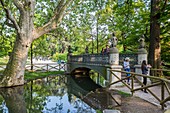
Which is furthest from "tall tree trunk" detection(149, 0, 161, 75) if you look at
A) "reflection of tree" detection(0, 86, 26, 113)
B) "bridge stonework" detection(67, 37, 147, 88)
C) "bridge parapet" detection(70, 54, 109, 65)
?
"reflection of tree" detection(0, 86, 26, 113)

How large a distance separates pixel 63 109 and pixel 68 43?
20.5m

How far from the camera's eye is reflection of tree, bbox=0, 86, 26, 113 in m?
9.44

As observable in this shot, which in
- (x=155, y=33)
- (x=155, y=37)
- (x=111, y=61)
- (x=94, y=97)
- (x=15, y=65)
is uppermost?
(x=155, y=33)

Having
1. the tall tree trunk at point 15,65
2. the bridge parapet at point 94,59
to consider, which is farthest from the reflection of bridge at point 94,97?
the tall tree trunk at point 15,65

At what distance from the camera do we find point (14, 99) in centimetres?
1139

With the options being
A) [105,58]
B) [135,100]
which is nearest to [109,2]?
[105,58]

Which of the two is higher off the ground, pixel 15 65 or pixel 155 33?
pixel 155 33

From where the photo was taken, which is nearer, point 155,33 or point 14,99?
point 14,99

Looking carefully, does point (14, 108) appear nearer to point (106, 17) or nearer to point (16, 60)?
point (16, 60)

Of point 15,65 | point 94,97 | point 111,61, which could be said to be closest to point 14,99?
point 15,65

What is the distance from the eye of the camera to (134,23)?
70.3 feet

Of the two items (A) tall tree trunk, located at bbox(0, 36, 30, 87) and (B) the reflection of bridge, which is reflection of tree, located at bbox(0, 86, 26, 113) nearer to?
(A) tall tree trunk, located at bbox(0, 36, 30, 87)

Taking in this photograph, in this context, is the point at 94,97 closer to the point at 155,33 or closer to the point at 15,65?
the point at 15,65

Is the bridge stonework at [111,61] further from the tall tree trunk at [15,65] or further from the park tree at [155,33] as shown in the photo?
the tall tree trunk at [15,65]
